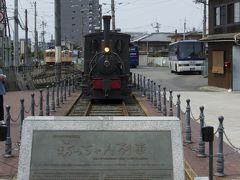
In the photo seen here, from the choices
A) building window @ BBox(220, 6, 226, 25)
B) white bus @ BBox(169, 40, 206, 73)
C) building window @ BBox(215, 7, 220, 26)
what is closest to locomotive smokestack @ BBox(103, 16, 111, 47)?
building window @ BBox(220, 6, 226, 25)

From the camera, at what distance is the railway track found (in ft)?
64.2

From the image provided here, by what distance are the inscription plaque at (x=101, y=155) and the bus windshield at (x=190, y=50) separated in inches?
1786

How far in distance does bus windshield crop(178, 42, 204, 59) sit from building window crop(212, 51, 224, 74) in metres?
16.6

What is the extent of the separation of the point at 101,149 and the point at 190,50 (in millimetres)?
45981

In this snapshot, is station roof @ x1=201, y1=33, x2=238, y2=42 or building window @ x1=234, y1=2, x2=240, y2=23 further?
building window @ x1=234, y1=2, x2=240, y2=23

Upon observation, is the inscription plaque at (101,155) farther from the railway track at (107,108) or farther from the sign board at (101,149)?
the railway track at (107,108)

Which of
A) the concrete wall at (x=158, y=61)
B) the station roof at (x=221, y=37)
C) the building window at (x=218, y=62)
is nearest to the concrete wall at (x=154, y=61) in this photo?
the concrete wall at (x=158, y=61)

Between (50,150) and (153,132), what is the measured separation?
1212 millimetres

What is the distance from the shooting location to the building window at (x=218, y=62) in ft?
108

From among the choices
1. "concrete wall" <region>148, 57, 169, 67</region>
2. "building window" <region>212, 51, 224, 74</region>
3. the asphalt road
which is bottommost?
the asphalt road

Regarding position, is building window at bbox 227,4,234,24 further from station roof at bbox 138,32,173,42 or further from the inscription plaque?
station roof at bbox 138,32,173,42

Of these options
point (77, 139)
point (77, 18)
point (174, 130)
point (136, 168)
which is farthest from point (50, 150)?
point (77, 18)

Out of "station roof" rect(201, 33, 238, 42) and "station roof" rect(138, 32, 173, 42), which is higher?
"station roof" rect(138, 32, 173, 42)

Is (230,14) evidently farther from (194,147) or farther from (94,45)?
(194,147)
